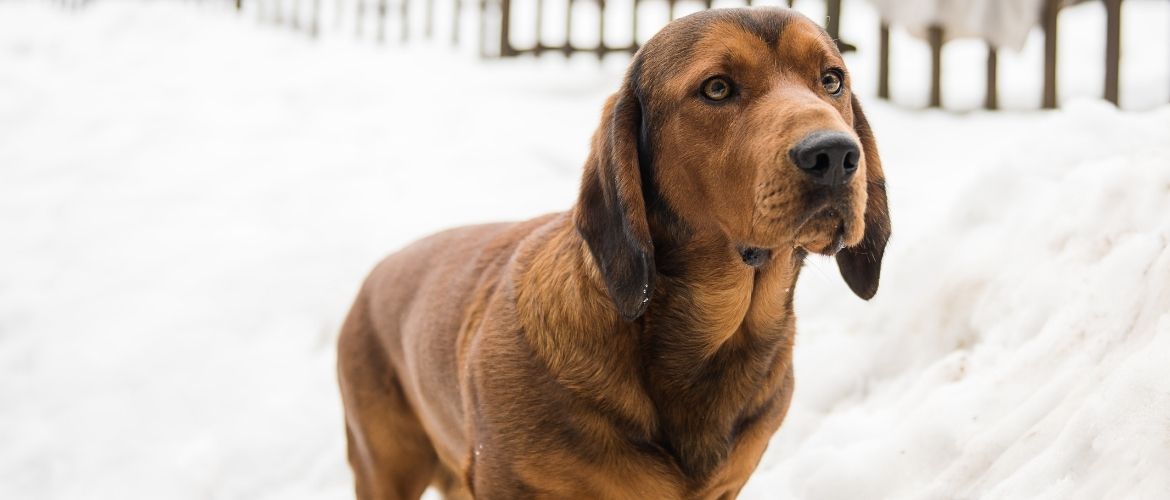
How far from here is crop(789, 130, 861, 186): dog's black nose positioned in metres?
2.07

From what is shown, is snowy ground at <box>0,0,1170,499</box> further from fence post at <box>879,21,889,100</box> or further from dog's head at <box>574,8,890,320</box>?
dog's head at <box>574,8,890,320</box>

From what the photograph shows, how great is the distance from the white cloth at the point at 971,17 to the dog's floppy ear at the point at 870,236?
468 centimetres

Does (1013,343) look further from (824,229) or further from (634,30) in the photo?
(634,30)

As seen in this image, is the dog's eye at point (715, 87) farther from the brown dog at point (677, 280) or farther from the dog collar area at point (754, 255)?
the dog collar area at point (754, 255)

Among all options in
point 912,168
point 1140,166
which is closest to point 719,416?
point 1140,166

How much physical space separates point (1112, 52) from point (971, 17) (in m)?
0.94

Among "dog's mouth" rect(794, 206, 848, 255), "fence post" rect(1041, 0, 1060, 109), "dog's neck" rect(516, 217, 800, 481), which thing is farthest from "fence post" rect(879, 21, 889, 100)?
"dog's mouth" rect(794, 206, 848, 255)

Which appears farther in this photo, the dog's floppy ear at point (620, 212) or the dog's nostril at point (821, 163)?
the dog's floppy ear at point (620, 212)

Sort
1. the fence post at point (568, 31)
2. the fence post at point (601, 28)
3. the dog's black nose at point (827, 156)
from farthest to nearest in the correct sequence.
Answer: the fence post at point (568, 31) → the fence post at point (601, 28) → the dog's black nose at point (827, 156)

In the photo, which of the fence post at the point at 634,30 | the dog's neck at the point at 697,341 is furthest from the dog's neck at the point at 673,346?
the fence post at the point at 634,30

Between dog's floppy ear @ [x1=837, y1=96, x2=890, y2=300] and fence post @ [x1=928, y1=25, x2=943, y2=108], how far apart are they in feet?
15.7

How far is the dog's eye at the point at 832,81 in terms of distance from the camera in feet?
8.35

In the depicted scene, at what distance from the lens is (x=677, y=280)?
2541 mm

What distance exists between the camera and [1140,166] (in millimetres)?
3695
